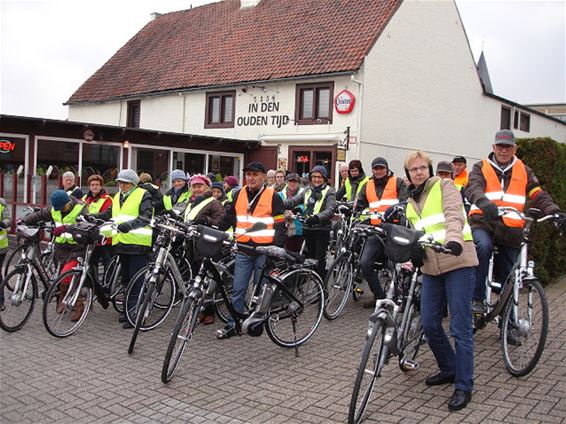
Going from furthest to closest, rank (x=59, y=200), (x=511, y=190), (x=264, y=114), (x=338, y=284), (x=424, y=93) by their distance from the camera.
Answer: (x=424, y=93), (x=264, y=114), (x=338, y=284), (x=59, y=200), (x=511, y=190)

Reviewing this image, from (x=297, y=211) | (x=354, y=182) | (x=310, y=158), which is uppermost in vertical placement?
(x=310, y=158)

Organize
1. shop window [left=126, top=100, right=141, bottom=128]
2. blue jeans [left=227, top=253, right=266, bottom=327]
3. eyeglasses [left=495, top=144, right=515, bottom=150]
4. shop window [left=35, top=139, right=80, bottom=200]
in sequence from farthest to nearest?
shop window [left=126, top=100, right=141, bottom=128] < shop window [left=35, top=139, right=80, bottom=200] < blue jeans [left=227, top=253, right=266, bottom=327] < eyeglasses [left=495, top=144, right=515, bottom=150]

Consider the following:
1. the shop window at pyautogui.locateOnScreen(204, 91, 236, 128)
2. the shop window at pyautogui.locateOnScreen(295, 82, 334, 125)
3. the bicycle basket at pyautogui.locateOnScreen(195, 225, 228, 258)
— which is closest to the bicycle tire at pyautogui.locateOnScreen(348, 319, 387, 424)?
the bicycle basket at pyautogui.locateOnScreen(195, 225, 228, 258)

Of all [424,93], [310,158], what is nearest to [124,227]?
[310,158]

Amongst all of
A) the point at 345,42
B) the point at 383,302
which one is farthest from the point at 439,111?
the point at 383,302

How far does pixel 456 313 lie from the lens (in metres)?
4.60

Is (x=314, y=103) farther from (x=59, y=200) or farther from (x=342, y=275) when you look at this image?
(x=59, y=200)

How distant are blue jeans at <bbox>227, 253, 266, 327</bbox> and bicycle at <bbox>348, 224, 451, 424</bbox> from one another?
1.77 metres

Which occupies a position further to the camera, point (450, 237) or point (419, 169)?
point (419, 169)

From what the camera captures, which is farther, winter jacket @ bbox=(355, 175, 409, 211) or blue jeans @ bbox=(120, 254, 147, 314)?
winter jacket @ bbox=(355, 175, 409, 211)

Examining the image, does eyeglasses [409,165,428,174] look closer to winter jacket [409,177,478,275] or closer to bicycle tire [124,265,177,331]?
winter jacket [409,177,478,275]

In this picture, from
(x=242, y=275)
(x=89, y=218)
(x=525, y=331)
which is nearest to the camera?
(x=525, y=331)

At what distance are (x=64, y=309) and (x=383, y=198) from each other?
4103mm

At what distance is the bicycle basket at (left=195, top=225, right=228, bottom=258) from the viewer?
552 centimetres
